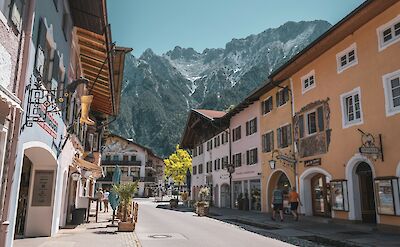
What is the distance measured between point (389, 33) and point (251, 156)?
16.6 meters

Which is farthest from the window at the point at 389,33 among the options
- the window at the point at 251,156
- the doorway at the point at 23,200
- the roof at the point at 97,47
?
the window at the point at 251,156

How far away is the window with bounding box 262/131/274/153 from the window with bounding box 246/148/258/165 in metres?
1.79

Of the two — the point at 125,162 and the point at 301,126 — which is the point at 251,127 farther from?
the point at 125,162

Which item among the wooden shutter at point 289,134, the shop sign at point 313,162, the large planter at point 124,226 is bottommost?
the large planter at point 124,226

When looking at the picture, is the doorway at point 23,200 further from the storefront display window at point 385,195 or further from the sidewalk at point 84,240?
the storefront display window at point 385,195

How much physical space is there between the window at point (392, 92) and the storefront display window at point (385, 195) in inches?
107

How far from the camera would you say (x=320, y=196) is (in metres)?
20.8

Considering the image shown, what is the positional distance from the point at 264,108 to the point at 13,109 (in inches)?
881

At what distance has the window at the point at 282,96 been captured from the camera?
79.6 ft

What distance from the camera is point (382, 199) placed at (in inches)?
580

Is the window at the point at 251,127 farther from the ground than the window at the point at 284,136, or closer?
farther from the ground

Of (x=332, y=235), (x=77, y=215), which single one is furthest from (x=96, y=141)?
(x=332, y=235)

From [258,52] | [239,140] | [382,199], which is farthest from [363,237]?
[258,52]

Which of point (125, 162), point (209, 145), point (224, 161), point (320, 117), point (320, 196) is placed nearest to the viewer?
point (320, 117)
